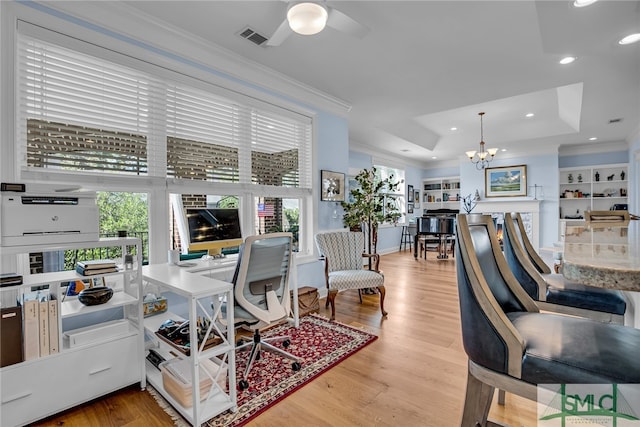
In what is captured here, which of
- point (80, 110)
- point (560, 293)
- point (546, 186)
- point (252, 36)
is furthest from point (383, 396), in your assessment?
point (546, 186)

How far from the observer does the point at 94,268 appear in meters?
1.83

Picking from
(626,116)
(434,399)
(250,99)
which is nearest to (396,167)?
(626,116)

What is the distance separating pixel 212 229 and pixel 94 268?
3.02ft

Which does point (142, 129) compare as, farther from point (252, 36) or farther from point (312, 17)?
point (312, 17)

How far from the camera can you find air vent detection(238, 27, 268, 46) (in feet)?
8.34

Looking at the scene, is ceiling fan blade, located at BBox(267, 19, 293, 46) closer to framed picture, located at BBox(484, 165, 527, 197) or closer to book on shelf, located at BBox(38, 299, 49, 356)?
book on shelf, located at BBox(38, 299, 49, 356)

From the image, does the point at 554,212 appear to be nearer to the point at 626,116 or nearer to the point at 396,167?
the point at 626,116

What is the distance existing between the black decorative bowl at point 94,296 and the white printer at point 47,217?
362mm

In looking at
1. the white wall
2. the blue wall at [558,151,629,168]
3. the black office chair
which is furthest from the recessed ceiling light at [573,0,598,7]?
the blue wall at [558,151,629,168]

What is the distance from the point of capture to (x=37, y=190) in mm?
1636

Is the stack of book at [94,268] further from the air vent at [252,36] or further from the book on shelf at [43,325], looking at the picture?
the air vent at [252,36]

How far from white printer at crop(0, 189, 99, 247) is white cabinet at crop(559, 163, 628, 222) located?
9330 mm

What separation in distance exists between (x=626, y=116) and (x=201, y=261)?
7.09 meters

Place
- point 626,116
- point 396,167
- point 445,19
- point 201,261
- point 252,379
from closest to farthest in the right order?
point 252,379
point 445,19
point 201,261
point 626,116
point 396,167
